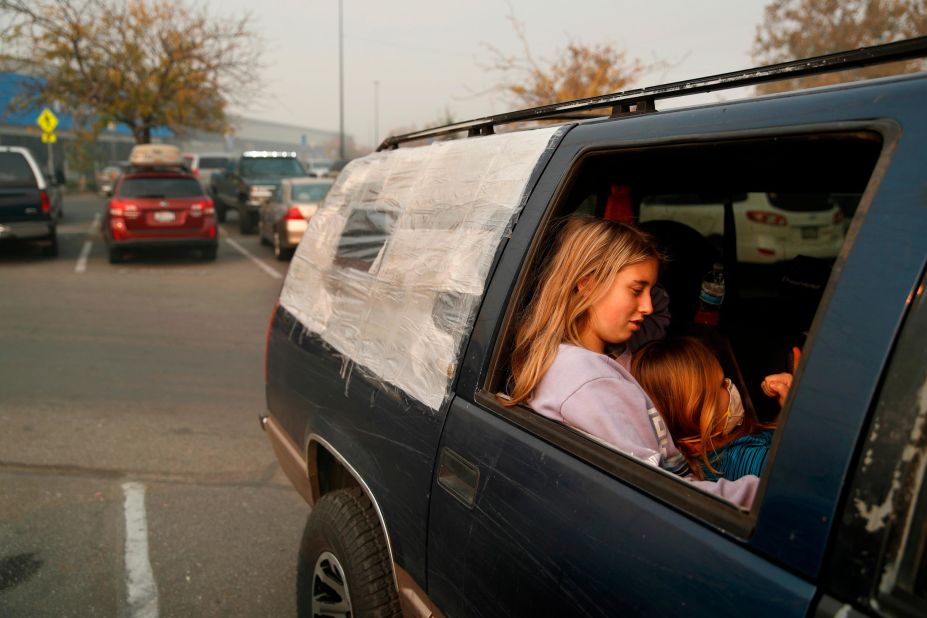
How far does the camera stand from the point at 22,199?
502 inches

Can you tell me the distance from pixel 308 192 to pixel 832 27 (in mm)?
12678

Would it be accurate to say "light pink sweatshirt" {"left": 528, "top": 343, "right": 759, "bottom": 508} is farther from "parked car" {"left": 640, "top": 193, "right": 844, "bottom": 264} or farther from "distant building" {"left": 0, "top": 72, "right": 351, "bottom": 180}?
"distant building" {"left": 0, "top": 72, "right": 351, "bottom": 180}

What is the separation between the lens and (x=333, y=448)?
8.08 ft

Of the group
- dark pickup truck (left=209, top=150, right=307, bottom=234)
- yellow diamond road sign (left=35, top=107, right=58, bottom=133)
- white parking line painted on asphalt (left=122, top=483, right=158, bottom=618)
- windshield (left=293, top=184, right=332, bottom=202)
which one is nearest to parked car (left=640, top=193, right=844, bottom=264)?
white parking line painted on asphalt (left=122, top=483, right=158, bottom=618)

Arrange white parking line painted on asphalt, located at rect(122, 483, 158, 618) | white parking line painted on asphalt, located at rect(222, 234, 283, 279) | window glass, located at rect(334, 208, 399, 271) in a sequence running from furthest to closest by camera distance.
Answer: white parking line painted on asphalt, located at rect(222, 234, 283, 279)
white parking line painted on asphalt, located at rect(122, 483, 158, 618)
window glass, located at rect(334, 208, 399, 271)

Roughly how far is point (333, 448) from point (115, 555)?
1.70m

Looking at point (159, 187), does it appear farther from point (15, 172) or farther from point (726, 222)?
point (726, 222)

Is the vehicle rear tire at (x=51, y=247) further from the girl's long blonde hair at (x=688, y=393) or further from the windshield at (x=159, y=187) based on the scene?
the girl's long blonde hair at (x=688, y=393)

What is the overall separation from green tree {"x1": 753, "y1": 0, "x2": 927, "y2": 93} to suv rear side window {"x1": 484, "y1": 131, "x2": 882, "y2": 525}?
11807 mm

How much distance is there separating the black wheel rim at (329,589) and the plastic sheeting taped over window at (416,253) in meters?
0.63

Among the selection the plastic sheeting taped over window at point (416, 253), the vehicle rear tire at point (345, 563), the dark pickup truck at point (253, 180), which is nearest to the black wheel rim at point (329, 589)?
the vehicle rear tire at point (345, 563)

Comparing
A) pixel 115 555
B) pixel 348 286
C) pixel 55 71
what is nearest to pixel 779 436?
pixel 348 286

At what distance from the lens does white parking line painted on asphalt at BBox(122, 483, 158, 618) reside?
10.0 feet

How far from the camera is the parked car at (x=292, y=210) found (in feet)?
45.4
